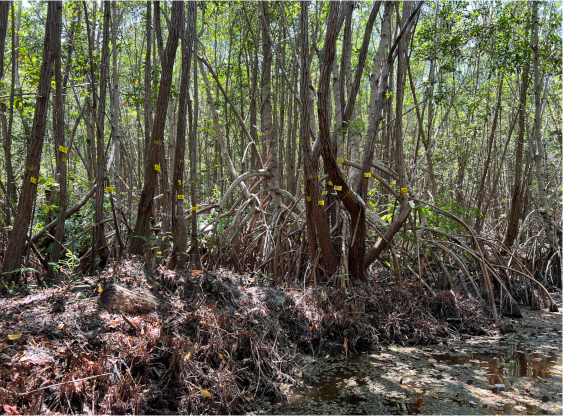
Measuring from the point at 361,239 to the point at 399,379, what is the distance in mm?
1803

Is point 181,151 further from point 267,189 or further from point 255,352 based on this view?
point 267,189

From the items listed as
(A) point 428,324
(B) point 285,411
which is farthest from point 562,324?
(B) point 285,411

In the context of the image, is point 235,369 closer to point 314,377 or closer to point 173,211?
point 314,377

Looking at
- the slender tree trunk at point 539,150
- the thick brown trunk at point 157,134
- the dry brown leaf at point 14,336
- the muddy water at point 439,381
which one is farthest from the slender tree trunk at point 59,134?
the slender tree trunk at point 539,150

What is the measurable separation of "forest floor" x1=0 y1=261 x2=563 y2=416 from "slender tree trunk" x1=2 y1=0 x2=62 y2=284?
544mm

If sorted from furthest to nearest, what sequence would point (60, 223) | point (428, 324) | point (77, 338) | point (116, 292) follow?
1. point (428, 324)
2. point (60, 223)
3. point (116, 292)
4. point (77, 338)

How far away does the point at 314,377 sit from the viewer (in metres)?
3.32

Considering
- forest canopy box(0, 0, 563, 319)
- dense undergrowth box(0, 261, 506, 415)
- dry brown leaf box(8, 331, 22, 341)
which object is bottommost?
dense undergrowth box(0, 261, 506, 415)

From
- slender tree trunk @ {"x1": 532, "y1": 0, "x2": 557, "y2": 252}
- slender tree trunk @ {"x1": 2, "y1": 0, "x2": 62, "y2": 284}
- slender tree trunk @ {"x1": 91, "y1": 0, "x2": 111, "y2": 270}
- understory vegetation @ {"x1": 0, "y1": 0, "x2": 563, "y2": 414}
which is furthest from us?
slender tree trunk @ {"x1": 532, "y1": 0, "x2": 557, "y2": 252}

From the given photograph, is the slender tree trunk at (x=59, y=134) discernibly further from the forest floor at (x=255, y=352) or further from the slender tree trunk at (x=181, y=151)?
the slender tree trunk at (x=181, y=151)

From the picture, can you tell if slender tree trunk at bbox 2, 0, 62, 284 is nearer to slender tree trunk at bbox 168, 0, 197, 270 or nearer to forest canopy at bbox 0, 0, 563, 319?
forest canopy at bbox 0, 0, 563, 319

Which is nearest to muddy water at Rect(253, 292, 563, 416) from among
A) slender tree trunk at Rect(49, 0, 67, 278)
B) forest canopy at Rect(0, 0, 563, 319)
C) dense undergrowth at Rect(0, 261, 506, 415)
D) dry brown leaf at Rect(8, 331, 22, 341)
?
dense undergrowth at Rect(0, 261, 506, 415)

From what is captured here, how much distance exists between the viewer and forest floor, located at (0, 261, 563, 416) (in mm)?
2301

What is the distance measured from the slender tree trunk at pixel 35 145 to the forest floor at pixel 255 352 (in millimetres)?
544
